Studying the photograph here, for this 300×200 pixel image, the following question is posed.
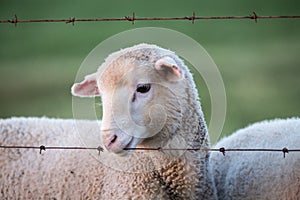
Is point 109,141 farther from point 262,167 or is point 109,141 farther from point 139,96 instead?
point 262,167

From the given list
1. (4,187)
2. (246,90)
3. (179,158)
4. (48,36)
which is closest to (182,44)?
(179,158)

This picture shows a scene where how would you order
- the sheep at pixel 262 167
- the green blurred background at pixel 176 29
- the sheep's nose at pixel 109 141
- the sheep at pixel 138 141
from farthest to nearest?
1. the green blurred background at pixel 176 29
2. the sheep at pixel 262 167
3. the sheep at pixel 138 141
4. the sheep's nose at pixel 109 141

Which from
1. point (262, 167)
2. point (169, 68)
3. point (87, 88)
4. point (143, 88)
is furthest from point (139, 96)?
point (262, 167)

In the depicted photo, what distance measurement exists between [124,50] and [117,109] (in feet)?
1.46

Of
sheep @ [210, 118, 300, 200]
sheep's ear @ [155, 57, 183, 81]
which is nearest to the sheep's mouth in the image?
sheep's ear @ [155, 57, 183, 81]

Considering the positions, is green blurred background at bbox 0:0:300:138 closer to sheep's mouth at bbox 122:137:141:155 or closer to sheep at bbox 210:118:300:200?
sheep at bbox 210:118:300:200

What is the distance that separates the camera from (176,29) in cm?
1595

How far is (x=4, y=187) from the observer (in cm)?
453

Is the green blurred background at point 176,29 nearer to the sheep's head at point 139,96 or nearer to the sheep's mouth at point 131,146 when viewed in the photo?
the sheep's head at point 139,96

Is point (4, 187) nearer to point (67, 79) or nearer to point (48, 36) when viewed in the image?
point (67, 79)

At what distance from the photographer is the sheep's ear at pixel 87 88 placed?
418 centimetres

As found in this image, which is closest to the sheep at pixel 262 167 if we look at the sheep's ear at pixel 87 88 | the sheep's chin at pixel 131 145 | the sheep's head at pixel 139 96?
the sheep's head at pixel 139 96

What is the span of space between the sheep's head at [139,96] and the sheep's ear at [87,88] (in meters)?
0.07

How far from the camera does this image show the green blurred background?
11.4 meters
